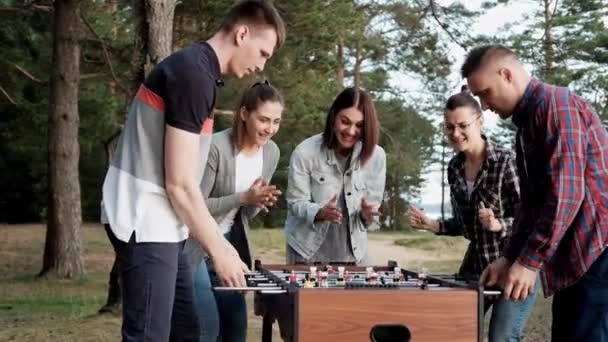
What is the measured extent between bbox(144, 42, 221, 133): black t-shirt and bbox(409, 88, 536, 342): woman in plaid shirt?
1603mm

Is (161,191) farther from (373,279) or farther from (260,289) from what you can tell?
(373,279)

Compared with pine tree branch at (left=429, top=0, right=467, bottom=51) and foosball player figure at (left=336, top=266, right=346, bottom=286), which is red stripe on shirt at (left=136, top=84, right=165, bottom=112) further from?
pine tree branch at (left=429, top=0, right=467, bottom=51)

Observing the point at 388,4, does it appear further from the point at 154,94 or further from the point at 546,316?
the point at 154,94

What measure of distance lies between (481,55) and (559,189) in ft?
1.88

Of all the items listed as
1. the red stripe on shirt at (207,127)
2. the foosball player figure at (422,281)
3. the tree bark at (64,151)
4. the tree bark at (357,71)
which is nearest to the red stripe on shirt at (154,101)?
the red stripe on shirt at (207,127)

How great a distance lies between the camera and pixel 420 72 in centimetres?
2253

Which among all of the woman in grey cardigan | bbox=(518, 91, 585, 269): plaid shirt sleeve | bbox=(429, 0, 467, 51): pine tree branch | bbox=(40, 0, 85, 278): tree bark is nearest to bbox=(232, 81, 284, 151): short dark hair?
the woman in grey cardigan

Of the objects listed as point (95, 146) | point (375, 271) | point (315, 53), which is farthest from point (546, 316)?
point (95, 146)

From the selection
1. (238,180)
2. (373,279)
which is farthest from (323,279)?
(238,180)

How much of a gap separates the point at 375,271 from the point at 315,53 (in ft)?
35.8

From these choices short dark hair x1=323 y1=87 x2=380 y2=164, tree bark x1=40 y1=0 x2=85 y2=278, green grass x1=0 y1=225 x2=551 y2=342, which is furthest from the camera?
tree bark x1=40 y1=0 x2=85 y2=278

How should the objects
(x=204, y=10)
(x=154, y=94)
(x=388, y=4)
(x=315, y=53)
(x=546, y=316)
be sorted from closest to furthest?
(x=154, y=94) → (x=546, y=316) → (x=204, y=10) → (x=315, y=53) → (x=388, y=4)

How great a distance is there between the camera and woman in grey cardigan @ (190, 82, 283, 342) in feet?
13.3

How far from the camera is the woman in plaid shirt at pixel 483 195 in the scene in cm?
390
